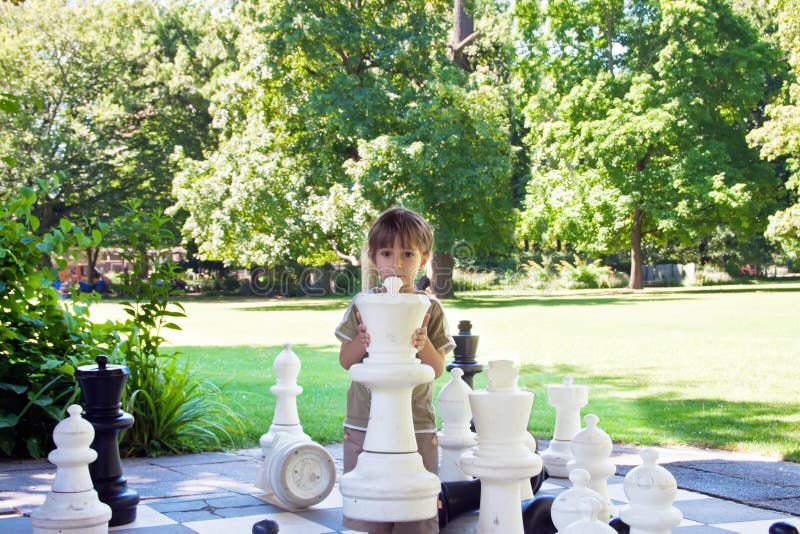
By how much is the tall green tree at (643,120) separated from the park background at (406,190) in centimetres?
11

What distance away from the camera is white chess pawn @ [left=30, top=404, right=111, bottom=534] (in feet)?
9.10

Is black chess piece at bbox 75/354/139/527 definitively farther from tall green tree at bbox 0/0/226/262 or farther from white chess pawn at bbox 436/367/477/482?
tall green tree at bbox 0/0/226/262

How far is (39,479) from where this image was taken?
179 inches

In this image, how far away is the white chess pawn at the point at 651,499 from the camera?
6.46 ft

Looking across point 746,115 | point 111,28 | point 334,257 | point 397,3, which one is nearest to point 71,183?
point 111,28

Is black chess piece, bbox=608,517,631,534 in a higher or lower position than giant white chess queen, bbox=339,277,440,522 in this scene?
lower

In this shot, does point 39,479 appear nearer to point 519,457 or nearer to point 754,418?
point 519,457

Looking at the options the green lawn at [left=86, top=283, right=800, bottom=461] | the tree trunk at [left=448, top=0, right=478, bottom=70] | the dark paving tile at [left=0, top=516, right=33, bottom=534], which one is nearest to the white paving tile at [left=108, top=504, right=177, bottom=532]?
the dark paving tile at [left=0, top=516, right=33, bottom=534]

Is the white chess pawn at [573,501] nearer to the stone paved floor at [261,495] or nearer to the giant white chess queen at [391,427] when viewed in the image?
the giant white chess queen at [391,427]

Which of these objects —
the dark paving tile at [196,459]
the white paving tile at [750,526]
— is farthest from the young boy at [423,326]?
the dark paving tile at [196,459]

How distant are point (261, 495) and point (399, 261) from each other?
63.4 inches

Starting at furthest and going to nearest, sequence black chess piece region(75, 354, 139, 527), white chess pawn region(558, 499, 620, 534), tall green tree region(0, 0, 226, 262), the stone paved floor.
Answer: tall green tree region(0, 0, 226, 262), the stone paved floor, black chess piece region(75, 354, 139, 527), white chess pawn region(558, 499, 620, 534)

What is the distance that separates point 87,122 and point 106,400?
31.4 meters

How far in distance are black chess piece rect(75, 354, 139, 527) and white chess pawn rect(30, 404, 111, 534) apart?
0.49 meters
